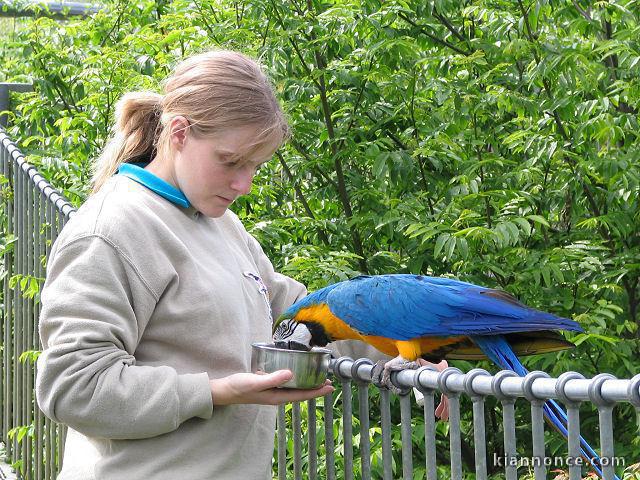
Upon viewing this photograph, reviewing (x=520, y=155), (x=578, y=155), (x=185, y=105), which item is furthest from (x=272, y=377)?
(x=520, y=155)

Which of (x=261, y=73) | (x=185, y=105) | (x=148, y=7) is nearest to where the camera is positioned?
(x=185, y=105)

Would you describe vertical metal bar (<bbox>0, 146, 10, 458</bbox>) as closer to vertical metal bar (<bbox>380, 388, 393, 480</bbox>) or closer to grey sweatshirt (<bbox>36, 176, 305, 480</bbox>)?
grey sweatshirt (<bbox>36, 176, 305, 480</bbox>)

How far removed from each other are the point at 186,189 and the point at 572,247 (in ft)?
8.51

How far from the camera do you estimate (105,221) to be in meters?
1.94

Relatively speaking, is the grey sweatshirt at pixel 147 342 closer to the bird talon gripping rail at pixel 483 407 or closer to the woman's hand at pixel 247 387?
the woman's hand at pixel 247 387

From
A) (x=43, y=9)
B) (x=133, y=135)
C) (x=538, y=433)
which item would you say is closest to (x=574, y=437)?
(x=538, y=433)

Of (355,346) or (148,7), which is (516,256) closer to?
(355,346)

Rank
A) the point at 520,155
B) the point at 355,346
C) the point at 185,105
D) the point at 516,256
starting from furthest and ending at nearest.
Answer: the point at 520,155 < the point at 516,256 < the point at 355,346 < the point at 185,105

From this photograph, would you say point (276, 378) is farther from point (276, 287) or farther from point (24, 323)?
point (24, 323)

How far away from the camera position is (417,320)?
2486 millimetres

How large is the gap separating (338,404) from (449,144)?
4.46 feet

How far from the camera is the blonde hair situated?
204 cm

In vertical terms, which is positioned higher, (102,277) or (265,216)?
(265,216)

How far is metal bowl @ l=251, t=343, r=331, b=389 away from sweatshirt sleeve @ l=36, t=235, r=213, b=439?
0.14 meters
